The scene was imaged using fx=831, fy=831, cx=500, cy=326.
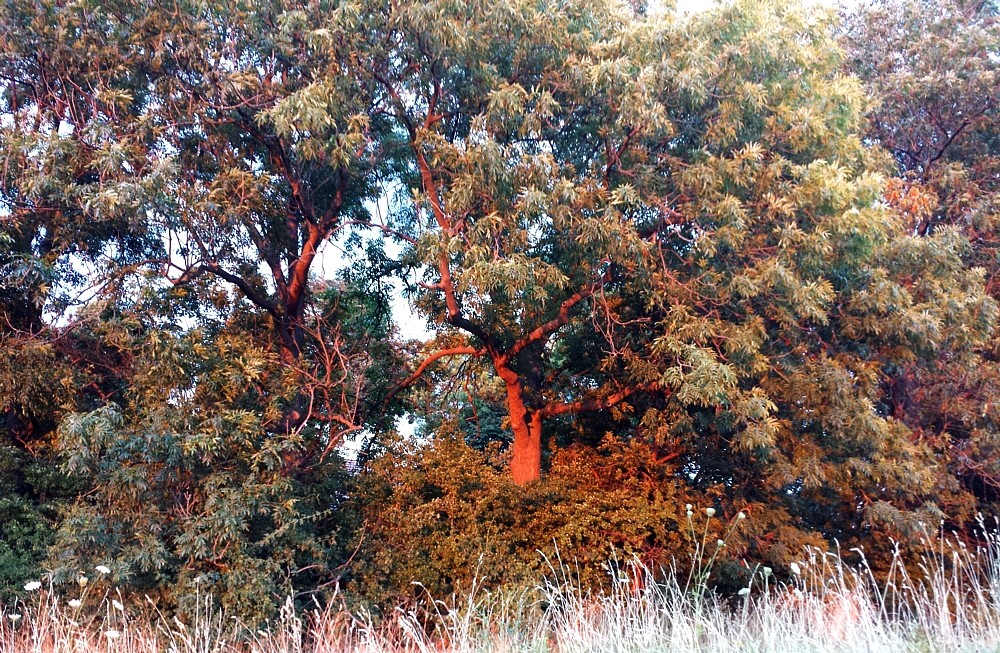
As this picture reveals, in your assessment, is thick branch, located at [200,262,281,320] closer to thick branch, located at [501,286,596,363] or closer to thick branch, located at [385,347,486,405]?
thick branch, located at [385,347,486,405]

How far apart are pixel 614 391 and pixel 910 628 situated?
21.4 ft

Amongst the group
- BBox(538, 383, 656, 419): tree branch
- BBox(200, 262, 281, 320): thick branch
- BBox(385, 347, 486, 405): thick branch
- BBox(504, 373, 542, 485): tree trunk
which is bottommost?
BBox(504, 373, 542, 485): tree trunk

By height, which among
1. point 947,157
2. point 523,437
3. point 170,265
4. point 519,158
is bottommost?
point 523,437

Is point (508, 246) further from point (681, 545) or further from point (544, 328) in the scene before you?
point (681, 545)

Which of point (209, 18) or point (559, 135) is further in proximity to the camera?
point (559, 135)

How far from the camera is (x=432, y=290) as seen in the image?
35.0 feet

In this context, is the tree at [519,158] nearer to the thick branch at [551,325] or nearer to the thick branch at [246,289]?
the thick branch at [551,325]

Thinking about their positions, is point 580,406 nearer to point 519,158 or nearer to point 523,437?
point 523,437

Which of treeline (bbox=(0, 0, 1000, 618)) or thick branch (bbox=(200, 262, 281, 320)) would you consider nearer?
treeline (bbox=(0, 0, 1000, 618))

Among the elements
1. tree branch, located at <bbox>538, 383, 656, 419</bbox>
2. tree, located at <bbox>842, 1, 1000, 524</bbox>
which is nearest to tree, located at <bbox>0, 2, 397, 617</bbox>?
tree branch, located at <bbox>538, 383, 656, 419</bbox>

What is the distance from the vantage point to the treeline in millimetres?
8023

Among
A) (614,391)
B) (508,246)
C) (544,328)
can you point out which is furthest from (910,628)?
(614,391)

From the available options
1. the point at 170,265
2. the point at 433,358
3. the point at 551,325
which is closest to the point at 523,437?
the point at 433,358

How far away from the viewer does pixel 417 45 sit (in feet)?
28.2
